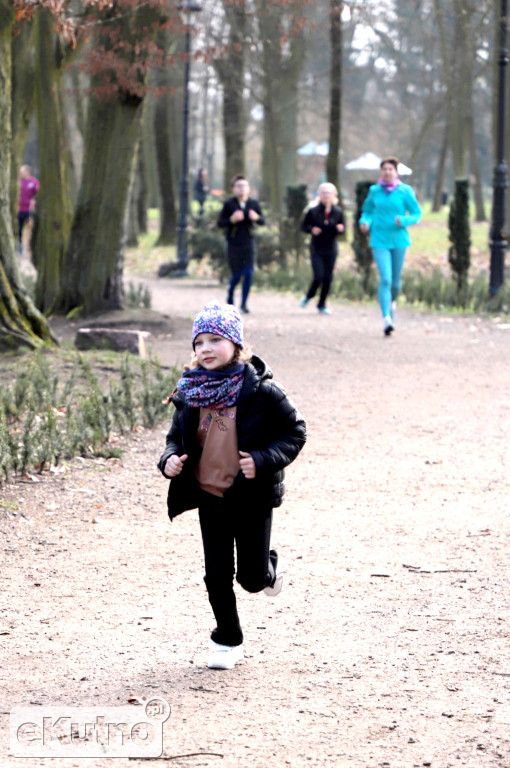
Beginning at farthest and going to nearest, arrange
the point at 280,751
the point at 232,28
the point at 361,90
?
the point at 361,90, the point at 232,28, the point at 280,751

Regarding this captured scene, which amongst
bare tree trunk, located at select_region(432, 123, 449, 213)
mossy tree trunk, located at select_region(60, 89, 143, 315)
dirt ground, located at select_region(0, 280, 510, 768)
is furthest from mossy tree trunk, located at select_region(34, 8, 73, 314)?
bare tree trunk, located at select_region(432, 123, 449, 213)

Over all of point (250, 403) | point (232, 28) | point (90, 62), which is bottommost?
point (250, 403)

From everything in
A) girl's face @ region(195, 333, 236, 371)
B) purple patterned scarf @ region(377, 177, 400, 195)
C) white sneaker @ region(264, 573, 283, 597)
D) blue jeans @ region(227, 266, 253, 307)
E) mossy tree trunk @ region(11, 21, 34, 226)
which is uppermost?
mossy tree trunk @ region(11, 21, 34, 226)

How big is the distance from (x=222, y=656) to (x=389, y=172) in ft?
32.6

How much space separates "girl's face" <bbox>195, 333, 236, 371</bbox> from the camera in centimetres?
438

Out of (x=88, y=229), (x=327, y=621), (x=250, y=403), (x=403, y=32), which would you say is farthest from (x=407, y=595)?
(x=403, y=32)

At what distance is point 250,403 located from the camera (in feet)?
14.4

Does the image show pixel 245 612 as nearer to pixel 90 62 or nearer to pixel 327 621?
pixel 327 621

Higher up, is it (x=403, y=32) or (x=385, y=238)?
(x=403, y=32)

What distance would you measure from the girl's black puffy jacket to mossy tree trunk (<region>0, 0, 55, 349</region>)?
7.02 m

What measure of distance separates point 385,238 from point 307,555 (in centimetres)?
805

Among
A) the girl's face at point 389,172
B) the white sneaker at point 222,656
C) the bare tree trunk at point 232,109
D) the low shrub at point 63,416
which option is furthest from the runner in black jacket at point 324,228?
the bare tree trunk at point 232,109

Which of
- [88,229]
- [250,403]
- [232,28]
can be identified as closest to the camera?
[250,403]

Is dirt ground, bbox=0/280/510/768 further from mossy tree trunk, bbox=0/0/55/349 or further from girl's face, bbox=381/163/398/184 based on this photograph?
girl's face, bbox=381/163/398/184
